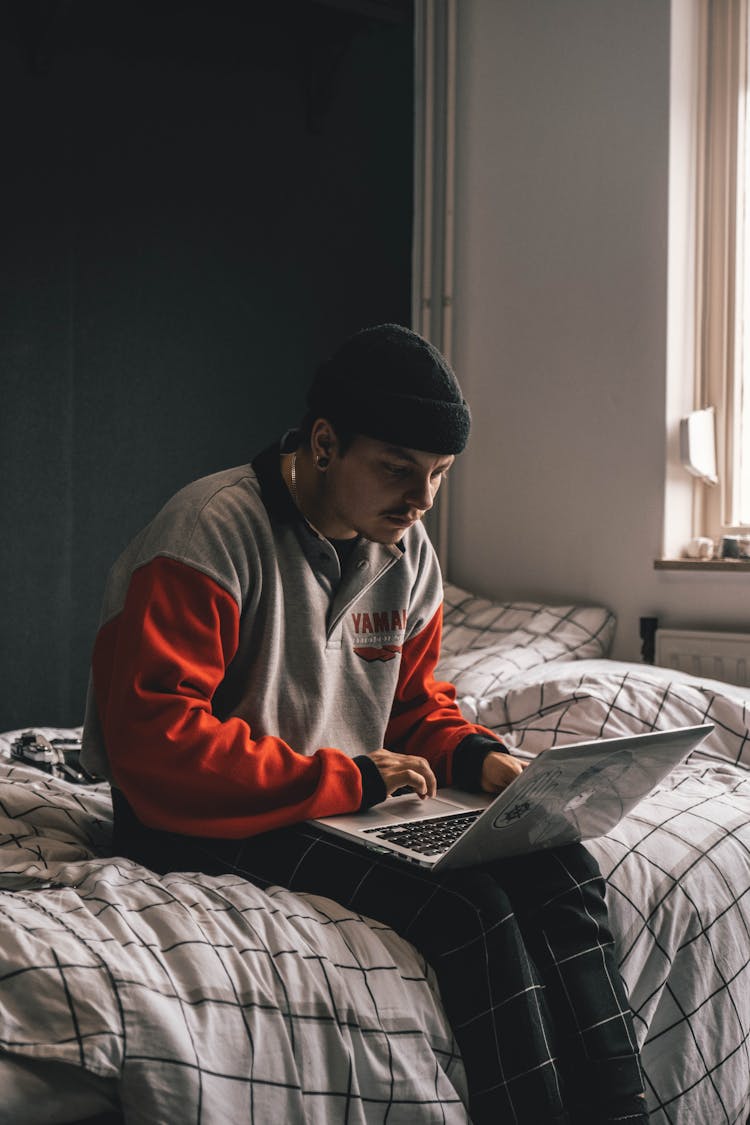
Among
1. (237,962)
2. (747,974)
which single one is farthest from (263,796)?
(747,974)

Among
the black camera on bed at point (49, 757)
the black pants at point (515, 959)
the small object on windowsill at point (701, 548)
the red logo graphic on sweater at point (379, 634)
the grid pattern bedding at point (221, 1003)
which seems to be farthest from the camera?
the small object on windowsill at point (701, 548)

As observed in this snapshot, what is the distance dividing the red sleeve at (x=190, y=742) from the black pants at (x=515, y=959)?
5cm

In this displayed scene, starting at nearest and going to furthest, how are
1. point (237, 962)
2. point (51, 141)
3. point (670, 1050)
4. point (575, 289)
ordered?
point (237, 962), point (670, 1050), point (51, 141), point (575, 289)

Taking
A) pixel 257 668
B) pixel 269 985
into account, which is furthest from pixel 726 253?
pixel 269 985

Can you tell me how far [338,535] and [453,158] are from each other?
2180mm

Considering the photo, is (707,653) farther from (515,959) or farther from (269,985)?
(269,985)

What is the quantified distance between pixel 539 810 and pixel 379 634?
1.37 feet

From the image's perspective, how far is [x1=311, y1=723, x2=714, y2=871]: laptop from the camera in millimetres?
997

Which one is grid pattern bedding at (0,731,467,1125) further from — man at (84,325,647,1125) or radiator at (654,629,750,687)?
radiator at (654,629,750,687)

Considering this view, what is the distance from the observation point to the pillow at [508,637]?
242cm

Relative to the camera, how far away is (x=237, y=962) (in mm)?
979

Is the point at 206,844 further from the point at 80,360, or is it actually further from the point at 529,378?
the point at 529,378

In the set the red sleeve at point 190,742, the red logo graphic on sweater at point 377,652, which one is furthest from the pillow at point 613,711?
the red sleeve at point 190,742

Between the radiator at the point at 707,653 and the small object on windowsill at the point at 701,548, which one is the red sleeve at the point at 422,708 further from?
the small object on windowsill at the point at 701,548
